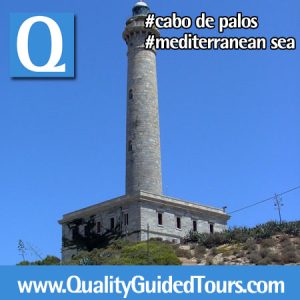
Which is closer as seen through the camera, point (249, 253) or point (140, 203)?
point (249, 253)

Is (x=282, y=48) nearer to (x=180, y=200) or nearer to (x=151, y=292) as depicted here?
(x=151, y=292)

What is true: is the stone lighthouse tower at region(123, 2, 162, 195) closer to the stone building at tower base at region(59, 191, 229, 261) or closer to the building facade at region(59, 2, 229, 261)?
the building facade at region(59, 2, 229, 261)

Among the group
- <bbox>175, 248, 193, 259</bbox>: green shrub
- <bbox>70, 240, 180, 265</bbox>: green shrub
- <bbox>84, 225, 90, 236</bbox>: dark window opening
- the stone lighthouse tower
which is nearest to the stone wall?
the stone lighthouse tower

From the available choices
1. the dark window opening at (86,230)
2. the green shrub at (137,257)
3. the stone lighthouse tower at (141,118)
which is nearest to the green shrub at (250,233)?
the green shrub at (137,257)

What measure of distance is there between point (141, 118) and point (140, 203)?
7.45 m

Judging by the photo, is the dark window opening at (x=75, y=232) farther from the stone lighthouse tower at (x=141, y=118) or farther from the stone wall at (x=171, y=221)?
the stone wall at (x=171, y=221)

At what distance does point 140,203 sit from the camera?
149 ft

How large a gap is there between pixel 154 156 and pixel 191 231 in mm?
6351

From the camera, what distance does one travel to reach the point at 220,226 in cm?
5075

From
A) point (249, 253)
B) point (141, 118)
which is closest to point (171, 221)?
point (141, 118)

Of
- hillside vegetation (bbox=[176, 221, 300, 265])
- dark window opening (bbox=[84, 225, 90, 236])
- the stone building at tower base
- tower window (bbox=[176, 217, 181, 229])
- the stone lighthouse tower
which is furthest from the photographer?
dark window opening (bbox=[84, 225, 90, 236])

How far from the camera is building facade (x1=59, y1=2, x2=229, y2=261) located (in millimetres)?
45938

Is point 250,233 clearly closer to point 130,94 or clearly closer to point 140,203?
point 140,203

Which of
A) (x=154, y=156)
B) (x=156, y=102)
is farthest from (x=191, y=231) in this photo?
(x=156, y=102)
